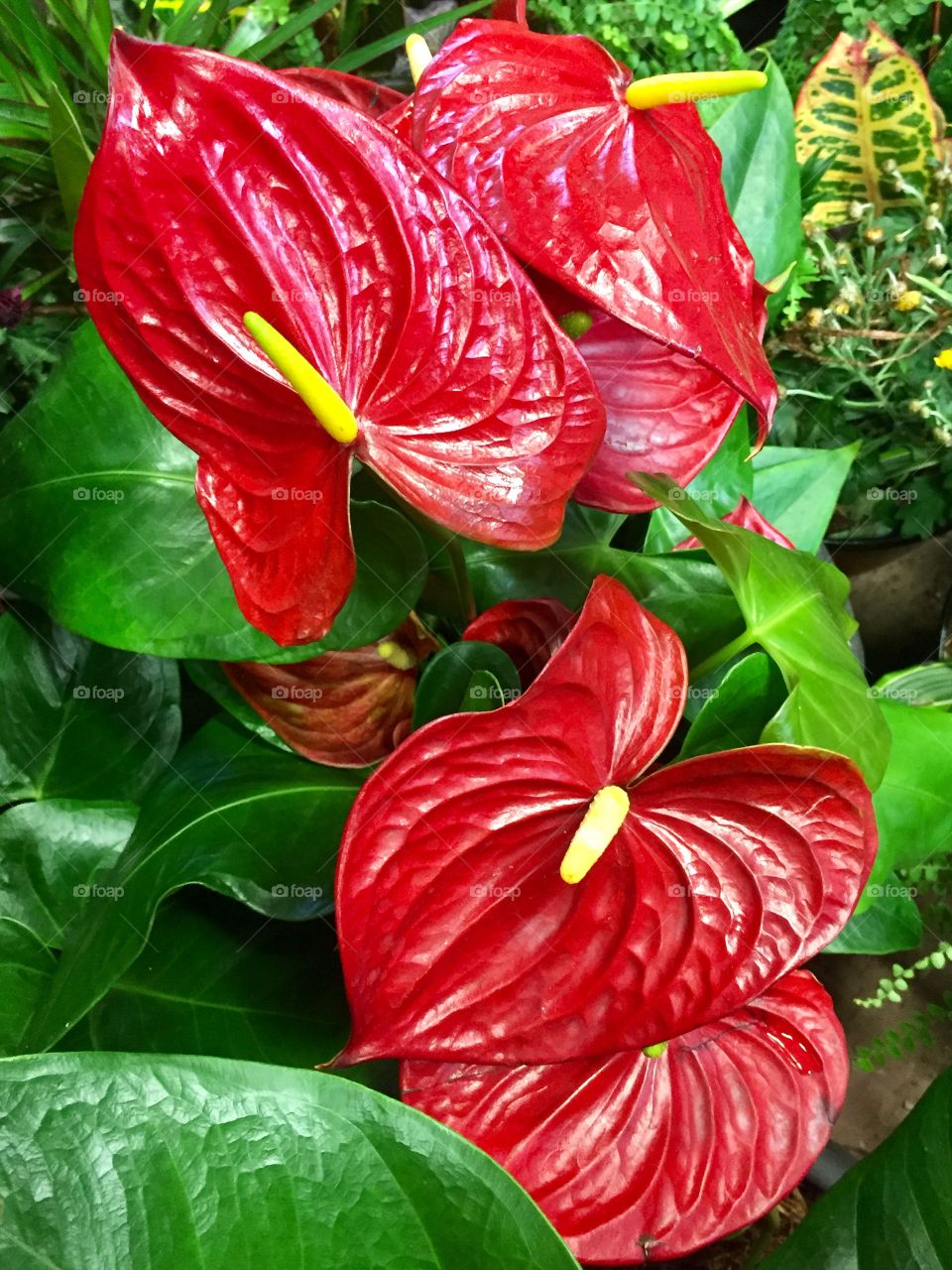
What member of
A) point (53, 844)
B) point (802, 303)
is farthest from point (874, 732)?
point (802, 303)

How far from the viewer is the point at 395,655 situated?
0.65 metres

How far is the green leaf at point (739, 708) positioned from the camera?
0.52 m

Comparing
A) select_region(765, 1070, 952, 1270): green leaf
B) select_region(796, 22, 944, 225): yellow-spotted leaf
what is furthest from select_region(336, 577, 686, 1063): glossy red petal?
select_region(796, 22, 944, 225): yellow-spotted leaf

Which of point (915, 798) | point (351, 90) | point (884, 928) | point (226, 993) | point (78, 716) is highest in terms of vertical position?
point (351, 90)

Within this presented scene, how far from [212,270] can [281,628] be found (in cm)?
16

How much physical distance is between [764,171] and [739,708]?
0.49m

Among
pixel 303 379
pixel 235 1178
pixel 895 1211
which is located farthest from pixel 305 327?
pixel 895 1211

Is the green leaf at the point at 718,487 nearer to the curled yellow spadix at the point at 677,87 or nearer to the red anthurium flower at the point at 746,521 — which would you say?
the red anthurium flower at the point at 746,521

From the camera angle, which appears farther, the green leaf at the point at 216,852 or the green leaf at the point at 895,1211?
the green leaf at the point at 216,852

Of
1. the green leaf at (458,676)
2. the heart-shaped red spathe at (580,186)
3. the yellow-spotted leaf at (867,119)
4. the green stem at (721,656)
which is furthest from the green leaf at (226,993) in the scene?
the yellow-spotted leaf at (867,119)

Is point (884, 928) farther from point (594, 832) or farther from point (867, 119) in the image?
point (867, 119)

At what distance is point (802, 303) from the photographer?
41.5 inches

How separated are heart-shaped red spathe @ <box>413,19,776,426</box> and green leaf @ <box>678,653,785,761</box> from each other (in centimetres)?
14

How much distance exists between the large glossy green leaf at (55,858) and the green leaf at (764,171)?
25.8 inches
